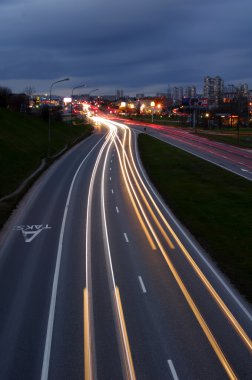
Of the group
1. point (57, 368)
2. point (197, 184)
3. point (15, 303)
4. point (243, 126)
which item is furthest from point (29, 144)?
point (243, 126)

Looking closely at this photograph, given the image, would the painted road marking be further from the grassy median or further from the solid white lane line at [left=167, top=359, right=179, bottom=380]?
the solid white lane line at [left=167, top=359, right=179, bottom=380]

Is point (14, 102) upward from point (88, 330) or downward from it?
upward

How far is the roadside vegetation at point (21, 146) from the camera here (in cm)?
4904

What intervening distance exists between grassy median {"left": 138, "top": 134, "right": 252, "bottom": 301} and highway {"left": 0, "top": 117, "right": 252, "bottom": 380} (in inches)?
32.7

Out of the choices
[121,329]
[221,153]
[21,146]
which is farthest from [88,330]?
[221,153]

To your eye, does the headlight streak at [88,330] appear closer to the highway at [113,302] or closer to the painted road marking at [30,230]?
the highway at [113,302]

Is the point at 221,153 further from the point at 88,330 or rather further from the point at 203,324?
the point at 88,330

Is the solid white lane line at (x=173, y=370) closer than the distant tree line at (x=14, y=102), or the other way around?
the solid white lane line at (x=173, y=370)

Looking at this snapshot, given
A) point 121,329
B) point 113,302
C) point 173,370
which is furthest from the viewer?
point 113,302

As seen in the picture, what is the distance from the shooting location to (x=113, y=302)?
2048 cm

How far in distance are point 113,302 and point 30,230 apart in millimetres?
13042

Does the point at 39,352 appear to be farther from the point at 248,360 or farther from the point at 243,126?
the point at 243,126

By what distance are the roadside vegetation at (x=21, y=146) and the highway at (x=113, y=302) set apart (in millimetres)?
6285

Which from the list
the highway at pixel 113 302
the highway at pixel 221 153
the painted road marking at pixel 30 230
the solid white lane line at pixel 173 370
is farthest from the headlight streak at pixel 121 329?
the highway at pixel 221 153
